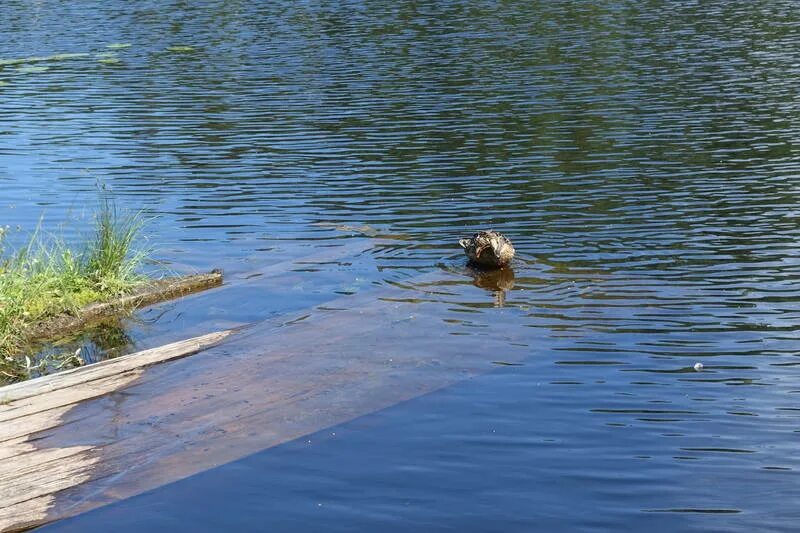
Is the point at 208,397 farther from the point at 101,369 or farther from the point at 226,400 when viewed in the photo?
the point at 101,369

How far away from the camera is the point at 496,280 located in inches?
519

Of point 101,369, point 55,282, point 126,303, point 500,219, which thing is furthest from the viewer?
point 500,219

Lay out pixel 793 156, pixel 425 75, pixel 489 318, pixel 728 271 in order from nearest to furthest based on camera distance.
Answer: pixel 489 318 → pixel 728 271 → pixel 793 156 → pixel 425 75

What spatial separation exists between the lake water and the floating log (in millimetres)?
327

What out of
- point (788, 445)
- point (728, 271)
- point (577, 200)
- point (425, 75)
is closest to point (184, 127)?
point (425, 75)

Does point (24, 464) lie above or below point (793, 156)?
above

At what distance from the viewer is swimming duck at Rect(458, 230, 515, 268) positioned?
43.7 feet

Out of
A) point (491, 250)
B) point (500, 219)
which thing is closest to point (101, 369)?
point (491, 250)

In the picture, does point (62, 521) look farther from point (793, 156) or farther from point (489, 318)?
point (793, 156)

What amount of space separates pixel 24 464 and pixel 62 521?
2.29ft

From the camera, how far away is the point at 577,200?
17.3 metres

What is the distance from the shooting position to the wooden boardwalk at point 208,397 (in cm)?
841

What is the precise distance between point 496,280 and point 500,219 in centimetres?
336

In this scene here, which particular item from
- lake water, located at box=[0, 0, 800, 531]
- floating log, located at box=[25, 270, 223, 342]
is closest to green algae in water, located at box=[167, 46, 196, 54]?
lake water, located at box=[0, 0, 800, 531]
